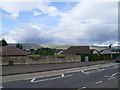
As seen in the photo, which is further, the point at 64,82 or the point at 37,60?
the point at 37,60

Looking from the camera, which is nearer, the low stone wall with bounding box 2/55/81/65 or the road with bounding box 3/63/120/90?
the road with bounding box 3/63/120/90

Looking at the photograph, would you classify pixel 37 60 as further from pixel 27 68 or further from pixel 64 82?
pixel 64 82

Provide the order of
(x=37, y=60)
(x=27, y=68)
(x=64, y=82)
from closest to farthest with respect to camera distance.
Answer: (x=64, y=82)
(x=27, y=68)
(x=37, y=60)

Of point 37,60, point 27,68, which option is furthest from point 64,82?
point 37,60

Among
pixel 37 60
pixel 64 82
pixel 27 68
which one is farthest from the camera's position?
pixel 37 60

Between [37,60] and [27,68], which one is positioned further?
[37,60]

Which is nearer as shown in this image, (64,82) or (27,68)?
(64,82)

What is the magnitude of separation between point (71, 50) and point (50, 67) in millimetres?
86106

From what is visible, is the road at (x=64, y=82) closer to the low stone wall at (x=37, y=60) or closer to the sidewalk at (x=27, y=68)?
the sidewalk at (x=27, y=68)

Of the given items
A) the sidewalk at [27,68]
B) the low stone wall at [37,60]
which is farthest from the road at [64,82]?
the low stone wall at [37,60]

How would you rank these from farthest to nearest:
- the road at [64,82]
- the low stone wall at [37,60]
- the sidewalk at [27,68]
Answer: the low stone wall at [37,60], the sidewalk at [27,68], the road at [64,82]

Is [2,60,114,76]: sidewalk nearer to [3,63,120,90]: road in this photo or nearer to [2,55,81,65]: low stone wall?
[3,63,120,90]: road

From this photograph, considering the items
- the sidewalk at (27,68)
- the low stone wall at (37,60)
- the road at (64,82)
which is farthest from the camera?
the low stone wall at (37,60)

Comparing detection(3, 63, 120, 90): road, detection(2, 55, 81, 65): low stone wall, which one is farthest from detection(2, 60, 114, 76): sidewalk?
detection(2, 55, 81, 65): low stone wall
